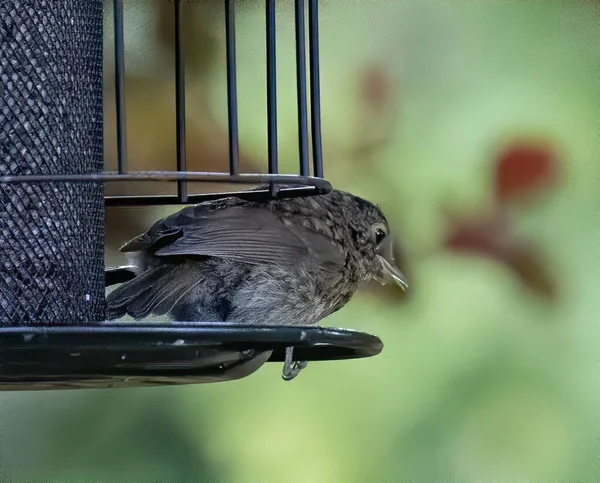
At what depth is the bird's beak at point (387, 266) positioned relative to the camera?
18.0 ft

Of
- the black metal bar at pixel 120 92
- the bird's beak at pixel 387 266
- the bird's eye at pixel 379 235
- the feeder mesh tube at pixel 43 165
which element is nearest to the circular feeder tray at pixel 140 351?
the feeder mesh tube at pixel 43 165

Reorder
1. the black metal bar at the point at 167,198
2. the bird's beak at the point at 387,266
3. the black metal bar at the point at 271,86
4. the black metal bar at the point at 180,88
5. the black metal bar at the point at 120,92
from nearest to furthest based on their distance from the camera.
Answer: the black metal bar at the point at 120,92, the black metal bar at the point at 271,86, the black metal bar at the point at 180,88, the black metal bar at the point at 167,198, the bird's beak at the point at 387,266

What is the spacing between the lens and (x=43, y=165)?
3650 mm

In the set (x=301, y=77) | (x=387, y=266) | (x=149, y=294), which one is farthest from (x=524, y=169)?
(x=301, y=77)

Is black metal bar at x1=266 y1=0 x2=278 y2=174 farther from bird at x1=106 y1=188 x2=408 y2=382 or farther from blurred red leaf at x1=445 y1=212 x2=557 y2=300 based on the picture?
blurred red leaf at x1=445 y1=212 x2=557 y2=300

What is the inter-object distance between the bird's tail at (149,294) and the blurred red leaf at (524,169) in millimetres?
1282

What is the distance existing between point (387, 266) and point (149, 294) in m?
1.21

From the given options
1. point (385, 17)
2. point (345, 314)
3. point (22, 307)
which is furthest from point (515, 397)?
point (22, 307)

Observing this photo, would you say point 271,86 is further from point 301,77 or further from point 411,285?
point 411,285

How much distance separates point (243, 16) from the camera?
545cm

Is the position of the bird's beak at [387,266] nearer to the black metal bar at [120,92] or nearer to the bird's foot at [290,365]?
the bird's foot at [290,365]

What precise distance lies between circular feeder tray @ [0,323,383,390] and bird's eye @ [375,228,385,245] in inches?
88.7

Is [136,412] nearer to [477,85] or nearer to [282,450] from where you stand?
[282,450]

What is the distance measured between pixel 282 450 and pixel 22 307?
2.04 m
